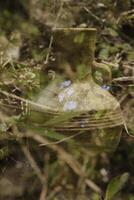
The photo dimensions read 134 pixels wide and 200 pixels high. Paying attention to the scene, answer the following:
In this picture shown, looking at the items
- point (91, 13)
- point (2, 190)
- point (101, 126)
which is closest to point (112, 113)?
point (101, 126)

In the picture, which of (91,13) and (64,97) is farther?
(91,13)

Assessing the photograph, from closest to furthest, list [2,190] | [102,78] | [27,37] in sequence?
1. [2,190]
2. [102,78]
3. [27,37]

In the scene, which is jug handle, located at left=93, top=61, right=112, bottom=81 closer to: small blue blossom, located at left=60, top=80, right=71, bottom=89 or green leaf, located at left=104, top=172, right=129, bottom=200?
small blue blossom, located at left=60, top=80, right=71, bottom=89

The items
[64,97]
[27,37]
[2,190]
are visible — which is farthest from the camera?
[27,37]

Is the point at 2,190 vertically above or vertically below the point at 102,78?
below

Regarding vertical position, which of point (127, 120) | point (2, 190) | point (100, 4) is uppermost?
point (100, 4)

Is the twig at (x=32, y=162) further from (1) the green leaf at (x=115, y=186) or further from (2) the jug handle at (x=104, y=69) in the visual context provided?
(2) the jug handle at (x=104, y=69)

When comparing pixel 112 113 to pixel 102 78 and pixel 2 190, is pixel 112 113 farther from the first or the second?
pixel 2 190
